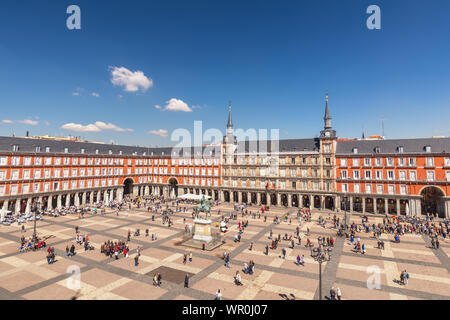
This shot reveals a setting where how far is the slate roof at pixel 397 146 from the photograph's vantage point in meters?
53.1

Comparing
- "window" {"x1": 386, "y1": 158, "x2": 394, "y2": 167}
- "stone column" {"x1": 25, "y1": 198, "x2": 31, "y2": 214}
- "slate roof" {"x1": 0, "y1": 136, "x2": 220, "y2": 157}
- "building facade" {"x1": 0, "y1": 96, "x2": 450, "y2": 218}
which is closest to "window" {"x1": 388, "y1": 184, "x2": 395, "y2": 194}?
"building facade" {"x1": 0, "y1": 96, "x2": 450, "y2": 218}

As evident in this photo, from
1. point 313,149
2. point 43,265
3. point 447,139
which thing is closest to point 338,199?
point 313,149

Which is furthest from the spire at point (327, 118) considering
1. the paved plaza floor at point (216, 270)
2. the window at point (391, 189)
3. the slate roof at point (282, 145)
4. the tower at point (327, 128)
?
the paved plaza floor at point (216, 270)

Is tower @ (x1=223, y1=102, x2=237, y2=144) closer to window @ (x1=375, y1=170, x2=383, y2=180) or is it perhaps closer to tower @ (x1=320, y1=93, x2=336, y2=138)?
tower @ (x1=320, y1=93, x2=336, y2=138)

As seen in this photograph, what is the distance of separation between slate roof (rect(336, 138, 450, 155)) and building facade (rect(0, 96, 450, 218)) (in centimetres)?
18

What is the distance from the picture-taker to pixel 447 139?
53.2 metres

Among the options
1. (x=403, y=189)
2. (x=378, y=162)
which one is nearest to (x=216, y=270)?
(x=378, y=162)

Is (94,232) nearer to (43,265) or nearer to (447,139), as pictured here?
(43,265)

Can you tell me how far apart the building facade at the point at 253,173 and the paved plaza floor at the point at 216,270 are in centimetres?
1949

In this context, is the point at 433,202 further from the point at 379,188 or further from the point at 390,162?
the point at 390,162

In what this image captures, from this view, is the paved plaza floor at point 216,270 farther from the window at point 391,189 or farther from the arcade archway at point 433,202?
the arcade archway at point 433,202

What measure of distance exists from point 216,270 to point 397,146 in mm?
53861

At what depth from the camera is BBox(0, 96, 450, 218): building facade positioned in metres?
54.0
